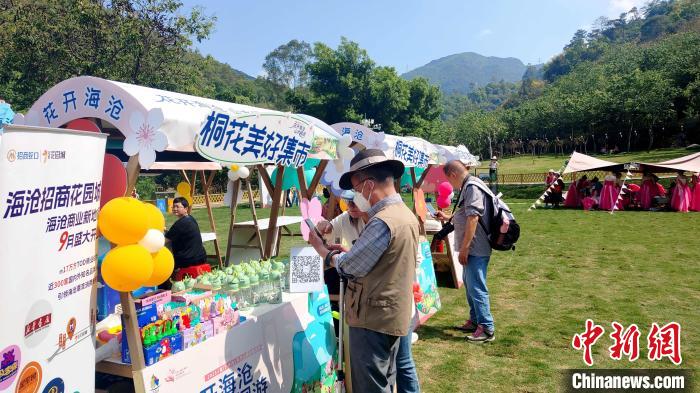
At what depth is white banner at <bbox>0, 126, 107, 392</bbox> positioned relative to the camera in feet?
5.38

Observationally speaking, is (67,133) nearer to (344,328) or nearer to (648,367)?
(344,328)

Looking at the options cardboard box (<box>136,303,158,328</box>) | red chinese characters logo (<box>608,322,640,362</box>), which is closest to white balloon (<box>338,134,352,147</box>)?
cardboard box (<box>136,303,158,328</box>)

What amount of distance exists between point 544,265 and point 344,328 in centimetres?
566

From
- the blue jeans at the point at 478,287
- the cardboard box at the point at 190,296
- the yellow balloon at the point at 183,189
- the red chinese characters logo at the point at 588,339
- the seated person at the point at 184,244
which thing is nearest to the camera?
the cardboard box at the point at 190,296

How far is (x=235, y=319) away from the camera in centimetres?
277

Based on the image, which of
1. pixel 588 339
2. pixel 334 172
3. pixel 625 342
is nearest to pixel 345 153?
pixel 334 172

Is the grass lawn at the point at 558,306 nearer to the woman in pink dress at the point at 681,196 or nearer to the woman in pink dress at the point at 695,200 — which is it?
the woman in pink dress at the point at 681,196

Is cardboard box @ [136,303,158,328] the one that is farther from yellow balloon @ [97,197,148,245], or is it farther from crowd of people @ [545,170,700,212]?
crowd of people @ [545,170,700,212]

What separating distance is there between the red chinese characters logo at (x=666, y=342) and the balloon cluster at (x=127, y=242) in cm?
436

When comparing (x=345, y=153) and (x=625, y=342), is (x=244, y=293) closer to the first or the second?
(x=345, y=153)

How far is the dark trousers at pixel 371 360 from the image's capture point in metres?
2.40

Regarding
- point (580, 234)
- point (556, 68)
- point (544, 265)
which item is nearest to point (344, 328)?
point (544, 265)

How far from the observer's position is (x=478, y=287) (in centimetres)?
428

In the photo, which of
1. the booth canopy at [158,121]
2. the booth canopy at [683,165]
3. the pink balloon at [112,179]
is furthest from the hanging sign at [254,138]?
the booth canopy at [683,165]
